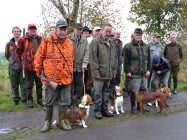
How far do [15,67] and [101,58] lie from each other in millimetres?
3052

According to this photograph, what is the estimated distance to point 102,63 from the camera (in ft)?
27.7

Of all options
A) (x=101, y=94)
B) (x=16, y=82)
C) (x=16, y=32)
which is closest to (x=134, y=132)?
(x=101, y=94)

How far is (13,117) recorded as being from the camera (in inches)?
355

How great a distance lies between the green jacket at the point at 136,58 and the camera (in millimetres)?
9102

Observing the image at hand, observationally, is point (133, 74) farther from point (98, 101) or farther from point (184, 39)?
point (184, 39)

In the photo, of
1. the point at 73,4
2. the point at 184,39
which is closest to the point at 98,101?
the point at 73,4

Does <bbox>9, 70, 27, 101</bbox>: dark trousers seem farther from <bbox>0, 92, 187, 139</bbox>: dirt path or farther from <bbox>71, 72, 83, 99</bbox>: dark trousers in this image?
<bbox>71, 72, 83, 99</bbox>: dark trousers

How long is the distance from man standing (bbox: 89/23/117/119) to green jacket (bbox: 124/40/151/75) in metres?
0.62

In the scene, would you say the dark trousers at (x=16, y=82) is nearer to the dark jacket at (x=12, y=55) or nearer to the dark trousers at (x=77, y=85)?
the dark jacket at (x=12, y=55)

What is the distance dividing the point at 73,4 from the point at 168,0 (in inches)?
661

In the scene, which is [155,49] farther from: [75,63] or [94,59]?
[94,59]

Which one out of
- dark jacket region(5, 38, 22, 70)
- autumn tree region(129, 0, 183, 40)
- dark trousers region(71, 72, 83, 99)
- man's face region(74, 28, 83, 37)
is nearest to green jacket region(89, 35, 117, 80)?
man's face region(74, 28, 83, 37)

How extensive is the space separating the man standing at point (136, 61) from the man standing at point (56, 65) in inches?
89.7

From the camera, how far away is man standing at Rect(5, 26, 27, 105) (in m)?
10.1
